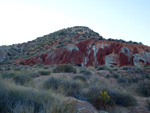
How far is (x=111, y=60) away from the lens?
34.4m

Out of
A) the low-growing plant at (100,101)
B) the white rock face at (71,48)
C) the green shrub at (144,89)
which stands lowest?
the green shrub at (144,89)

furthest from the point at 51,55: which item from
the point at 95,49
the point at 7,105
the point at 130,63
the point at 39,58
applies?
the point at 7,105

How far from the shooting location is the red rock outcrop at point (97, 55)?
33281 millimetres

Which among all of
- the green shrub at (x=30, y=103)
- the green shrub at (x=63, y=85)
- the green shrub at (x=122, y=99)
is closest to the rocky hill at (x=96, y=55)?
the green shrub at (x=63, y=85)

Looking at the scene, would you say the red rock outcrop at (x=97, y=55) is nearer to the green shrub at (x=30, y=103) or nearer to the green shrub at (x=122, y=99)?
the green shrub at (x=122, y=99)

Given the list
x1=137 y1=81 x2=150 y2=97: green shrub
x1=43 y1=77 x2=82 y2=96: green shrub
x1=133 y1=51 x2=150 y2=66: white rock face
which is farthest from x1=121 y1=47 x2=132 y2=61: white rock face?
x1=43 y1=77 x2=82 y2=96: green shrub

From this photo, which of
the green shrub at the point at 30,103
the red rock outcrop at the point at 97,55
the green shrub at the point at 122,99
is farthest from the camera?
the red rock outcrop at the point at 97,55

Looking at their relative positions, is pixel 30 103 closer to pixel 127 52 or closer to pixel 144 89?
pixel 144 89

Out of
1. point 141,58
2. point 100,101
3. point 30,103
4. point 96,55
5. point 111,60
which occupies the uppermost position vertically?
point 96,55

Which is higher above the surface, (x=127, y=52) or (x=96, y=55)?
(x=127, y=52)

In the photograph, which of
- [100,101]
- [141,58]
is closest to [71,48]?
[141,58]

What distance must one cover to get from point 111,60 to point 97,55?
12.7ft

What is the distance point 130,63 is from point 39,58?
22840mm

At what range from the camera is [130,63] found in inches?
1302
